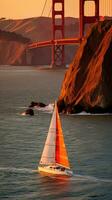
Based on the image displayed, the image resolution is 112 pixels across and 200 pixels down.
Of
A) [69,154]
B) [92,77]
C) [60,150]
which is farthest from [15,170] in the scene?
[92,77]

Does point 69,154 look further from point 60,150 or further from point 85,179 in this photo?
point 60,150

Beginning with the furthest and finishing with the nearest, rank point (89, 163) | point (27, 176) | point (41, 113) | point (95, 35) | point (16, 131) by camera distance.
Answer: point (95, 35) → point (41, 113) → point (16, 131) → point (89, 163) → point (27, 176)

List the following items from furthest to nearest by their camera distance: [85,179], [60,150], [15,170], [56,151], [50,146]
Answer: [15,170] → [85,179] → [50,146] → [56,151] → [60,150]

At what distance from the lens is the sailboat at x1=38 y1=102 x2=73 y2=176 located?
1441 inches

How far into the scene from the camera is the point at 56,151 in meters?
36.8

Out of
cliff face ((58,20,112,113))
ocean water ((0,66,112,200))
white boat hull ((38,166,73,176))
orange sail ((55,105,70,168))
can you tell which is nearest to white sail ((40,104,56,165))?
orange sail ((55,105,70,168))

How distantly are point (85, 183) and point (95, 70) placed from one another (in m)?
33.0

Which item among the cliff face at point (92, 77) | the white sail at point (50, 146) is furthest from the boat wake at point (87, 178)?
the cliff face at point (92, 77)

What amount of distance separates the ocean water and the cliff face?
4.46 feet

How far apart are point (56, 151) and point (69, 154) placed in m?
7.56

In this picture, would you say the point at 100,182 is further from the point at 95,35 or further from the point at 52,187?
the point at 95,35

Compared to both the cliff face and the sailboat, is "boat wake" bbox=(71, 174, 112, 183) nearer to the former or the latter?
the sailboat

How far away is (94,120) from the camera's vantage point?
61781mm

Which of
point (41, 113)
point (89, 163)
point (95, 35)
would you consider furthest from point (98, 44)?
point (89, 163)
